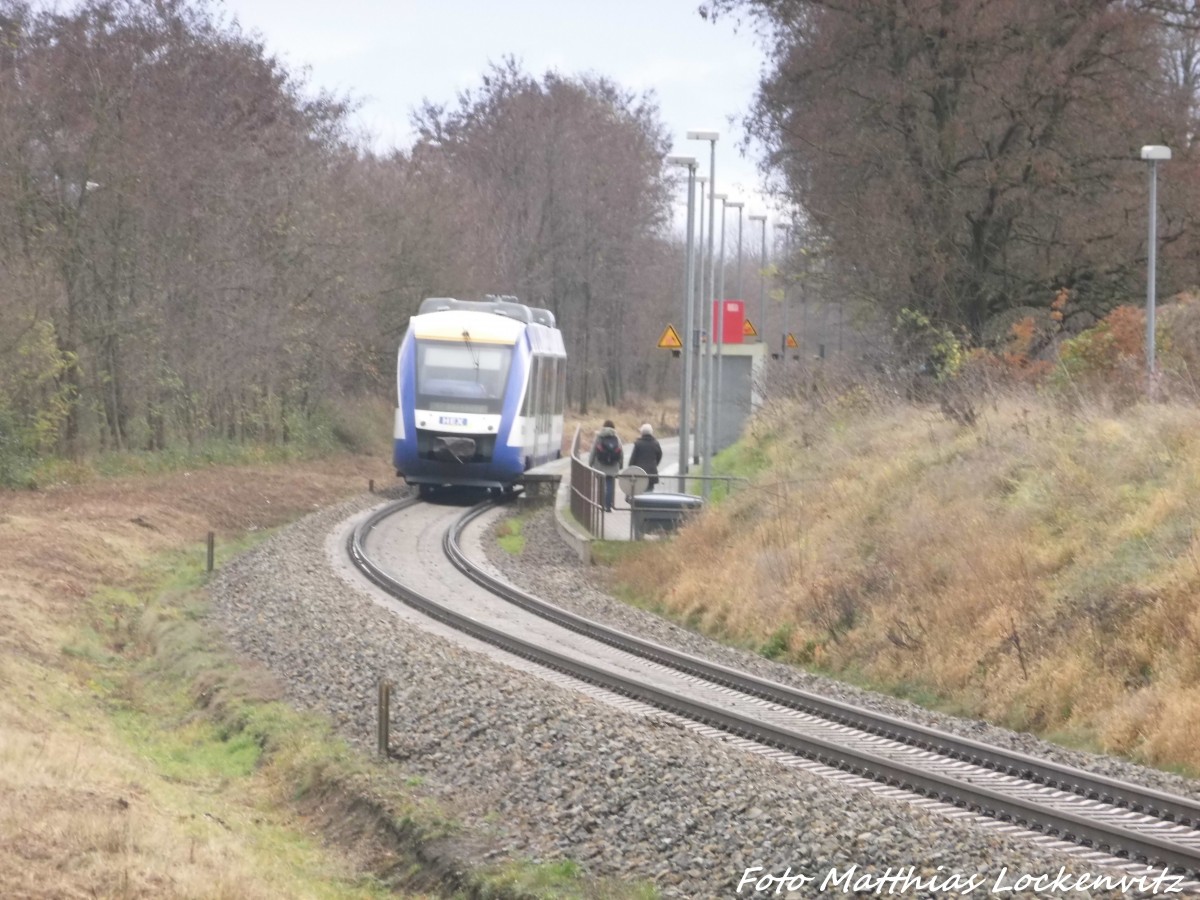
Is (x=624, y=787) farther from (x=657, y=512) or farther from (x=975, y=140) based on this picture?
(x=975, y=140)

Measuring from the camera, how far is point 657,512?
24734 millimetres

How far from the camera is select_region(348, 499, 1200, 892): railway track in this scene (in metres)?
8.82

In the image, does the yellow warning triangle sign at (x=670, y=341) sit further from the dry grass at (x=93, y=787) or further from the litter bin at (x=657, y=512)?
the dry grass at (x=93, y=787)

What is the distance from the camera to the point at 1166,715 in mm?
11703

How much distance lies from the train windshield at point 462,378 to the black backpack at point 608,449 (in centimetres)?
232

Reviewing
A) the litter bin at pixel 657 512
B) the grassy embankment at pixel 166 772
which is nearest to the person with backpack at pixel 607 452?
the litter bin at pixel 657 512

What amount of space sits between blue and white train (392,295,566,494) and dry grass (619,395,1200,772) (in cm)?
732

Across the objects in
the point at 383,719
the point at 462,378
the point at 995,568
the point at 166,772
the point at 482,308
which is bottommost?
the point at 166,772

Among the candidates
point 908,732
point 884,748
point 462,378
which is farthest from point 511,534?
point 884,748

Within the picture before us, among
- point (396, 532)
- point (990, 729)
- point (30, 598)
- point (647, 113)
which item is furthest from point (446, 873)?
point (647, 113)

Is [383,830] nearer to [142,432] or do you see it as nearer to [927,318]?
[927,318]

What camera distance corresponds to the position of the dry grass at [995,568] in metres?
13.0

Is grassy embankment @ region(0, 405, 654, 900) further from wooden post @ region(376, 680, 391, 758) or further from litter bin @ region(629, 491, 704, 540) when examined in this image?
litter bin @ region(629, 491, 704, 540)

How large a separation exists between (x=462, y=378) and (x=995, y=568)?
15421 mm
